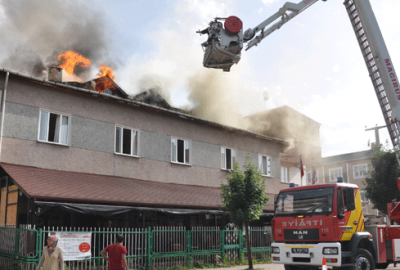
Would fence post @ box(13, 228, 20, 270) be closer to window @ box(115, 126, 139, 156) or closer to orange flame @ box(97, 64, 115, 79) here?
window @ box(115, 126, 139, 156)

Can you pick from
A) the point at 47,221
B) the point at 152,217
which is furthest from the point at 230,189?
the point at 47,221

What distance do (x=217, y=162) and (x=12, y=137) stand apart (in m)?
11.4

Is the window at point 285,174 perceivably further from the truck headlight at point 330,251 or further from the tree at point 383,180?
the truck headlight at point 330,251

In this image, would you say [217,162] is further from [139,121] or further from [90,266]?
[90,266]

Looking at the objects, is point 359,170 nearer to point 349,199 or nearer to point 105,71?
point 105,71

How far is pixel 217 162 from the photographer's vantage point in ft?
76.1

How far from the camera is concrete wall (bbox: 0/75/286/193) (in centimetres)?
1558

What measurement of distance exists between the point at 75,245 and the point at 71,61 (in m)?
11.9

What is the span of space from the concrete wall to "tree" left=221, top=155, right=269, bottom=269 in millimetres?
4546

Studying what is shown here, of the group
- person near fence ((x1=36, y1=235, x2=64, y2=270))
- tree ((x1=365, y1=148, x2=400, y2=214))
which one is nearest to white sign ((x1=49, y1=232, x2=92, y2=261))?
person near fence ((x1=36, y1=235, x2=64, y2=270))

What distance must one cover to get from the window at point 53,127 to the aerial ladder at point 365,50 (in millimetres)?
7291

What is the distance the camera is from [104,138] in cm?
1819

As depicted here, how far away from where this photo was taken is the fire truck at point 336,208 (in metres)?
11.1

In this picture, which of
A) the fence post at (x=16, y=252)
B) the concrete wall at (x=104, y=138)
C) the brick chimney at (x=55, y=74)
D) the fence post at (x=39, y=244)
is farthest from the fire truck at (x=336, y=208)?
the brick chimney at (x=55, y=74)
